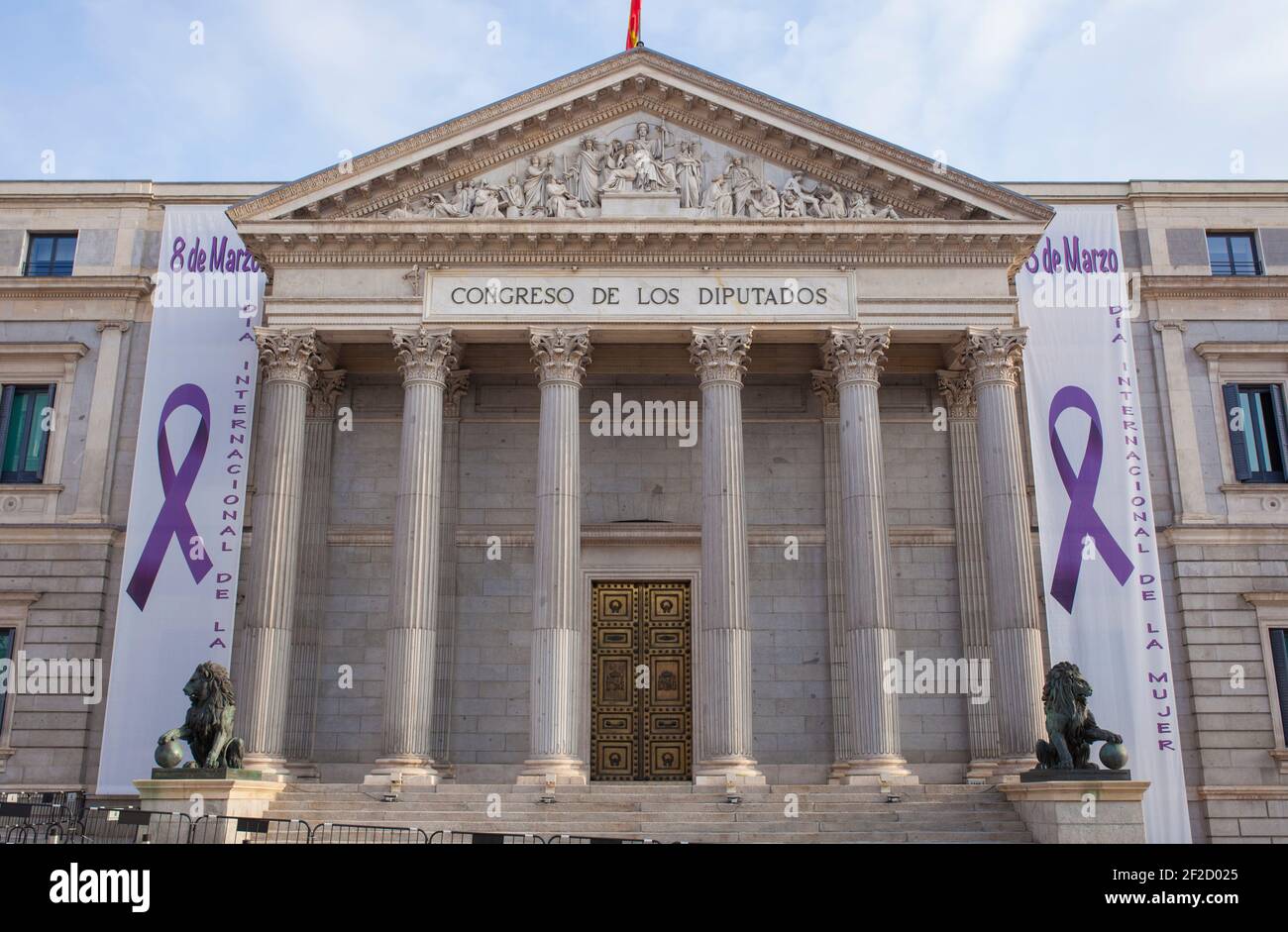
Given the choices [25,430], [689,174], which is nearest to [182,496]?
[25,430]

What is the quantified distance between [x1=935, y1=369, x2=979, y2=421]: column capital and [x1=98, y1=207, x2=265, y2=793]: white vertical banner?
17.1 metres

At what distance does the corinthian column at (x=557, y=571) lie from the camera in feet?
77.6

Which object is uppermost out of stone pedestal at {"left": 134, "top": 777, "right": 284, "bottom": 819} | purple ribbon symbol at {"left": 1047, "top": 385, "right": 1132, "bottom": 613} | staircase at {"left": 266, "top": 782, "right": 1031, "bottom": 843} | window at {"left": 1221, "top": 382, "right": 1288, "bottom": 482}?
window at {"left": 1221, "top": 382, "right": 1288, "bottom": 482}

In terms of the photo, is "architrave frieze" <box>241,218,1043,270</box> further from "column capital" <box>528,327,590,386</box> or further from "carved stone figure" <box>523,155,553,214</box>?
"column capital" <box>528,327,590,386</box>

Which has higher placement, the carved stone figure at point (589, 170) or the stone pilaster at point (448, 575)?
the carved stone figure at point (589, 170)

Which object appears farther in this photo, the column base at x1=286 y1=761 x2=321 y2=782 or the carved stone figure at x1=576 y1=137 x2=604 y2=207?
the carved stone figure at x1=576 y1=137 x2=604 y2=207

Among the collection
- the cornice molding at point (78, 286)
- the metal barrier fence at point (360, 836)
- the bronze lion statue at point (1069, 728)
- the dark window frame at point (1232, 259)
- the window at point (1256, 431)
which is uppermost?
the dark window frame at point (1232, 259)

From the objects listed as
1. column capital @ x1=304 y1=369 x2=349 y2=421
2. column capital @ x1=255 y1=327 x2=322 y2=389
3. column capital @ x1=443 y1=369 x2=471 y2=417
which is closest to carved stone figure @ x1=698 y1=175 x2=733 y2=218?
column capital @ x1=443 y1=369 x2=471 y2=417

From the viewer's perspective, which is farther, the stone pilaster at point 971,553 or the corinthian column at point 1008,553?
the stone pilaster at point 971,553

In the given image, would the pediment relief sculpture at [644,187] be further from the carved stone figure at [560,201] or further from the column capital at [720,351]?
the column capital at [720,351]

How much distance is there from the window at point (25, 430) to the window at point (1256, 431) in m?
30.9

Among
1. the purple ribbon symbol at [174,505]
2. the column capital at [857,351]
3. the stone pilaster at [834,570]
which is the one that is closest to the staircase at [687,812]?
the stone pilaster at [834,570]

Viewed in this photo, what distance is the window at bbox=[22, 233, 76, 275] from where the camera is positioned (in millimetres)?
31797
